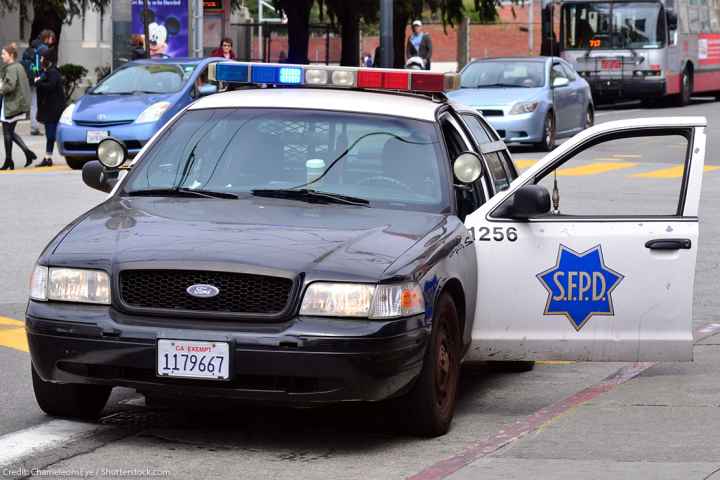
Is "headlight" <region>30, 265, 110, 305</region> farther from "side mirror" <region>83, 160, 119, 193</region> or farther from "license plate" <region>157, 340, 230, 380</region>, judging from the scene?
"side mirror" <region>83, 160, 119, 193</region>


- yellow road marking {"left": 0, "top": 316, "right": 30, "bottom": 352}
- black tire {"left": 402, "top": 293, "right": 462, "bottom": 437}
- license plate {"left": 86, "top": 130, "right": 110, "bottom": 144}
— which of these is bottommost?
yellow road marking {"left": 0, "top": 316, "right": 30, "bottom": 352}

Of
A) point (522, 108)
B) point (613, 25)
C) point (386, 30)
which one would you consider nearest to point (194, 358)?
point (522, 108)

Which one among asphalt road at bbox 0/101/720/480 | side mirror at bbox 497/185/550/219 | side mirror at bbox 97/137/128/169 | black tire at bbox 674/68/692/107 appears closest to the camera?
asphalt road at bbox 0/101/720/480

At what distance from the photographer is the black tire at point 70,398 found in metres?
7.02

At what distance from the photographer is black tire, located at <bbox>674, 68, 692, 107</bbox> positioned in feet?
131

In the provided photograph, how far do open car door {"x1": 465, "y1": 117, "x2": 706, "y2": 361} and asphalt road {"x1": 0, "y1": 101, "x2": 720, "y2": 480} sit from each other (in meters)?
0.33

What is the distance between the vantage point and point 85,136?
21.7m

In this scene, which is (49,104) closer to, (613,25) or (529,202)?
(529,202)

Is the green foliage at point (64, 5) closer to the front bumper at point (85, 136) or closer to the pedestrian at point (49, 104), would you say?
the pedestrian at point (49, 104)

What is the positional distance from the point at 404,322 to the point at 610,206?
11.6 m

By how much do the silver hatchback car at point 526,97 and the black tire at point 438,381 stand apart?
1750 centimetres

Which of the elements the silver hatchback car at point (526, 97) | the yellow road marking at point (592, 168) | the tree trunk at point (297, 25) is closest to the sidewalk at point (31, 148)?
the silver hatchback car at point (526, 97)

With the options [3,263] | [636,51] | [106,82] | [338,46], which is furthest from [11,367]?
[338,46]

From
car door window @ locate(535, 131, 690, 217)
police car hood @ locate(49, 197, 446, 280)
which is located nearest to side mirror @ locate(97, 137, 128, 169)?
police car hood @ locate(49, 197, 446, 280)
